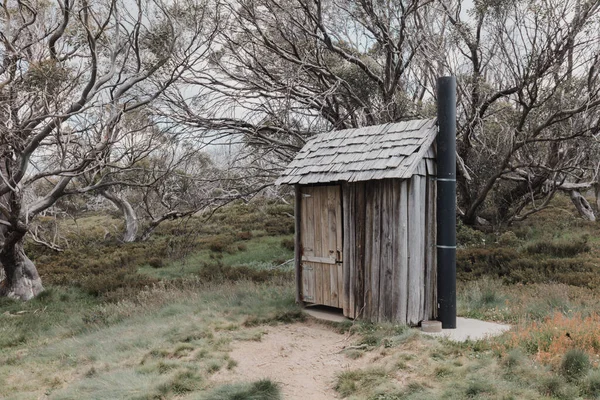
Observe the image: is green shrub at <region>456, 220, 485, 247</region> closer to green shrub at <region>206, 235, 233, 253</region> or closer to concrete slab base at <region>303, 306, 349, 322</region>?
concrete slab base at <region>303, 306, 349, 322</region>

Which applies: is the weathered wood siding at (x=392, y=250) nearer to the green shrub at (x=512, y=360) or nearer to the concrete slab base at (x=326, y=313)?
the concrete slab base at (x=326, y=313)

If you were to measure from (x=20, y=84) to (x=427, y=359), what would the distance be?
11028 mm

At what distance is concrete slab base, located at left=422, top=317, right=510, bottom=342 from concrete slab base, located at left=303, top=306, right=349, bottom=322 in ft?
5.73

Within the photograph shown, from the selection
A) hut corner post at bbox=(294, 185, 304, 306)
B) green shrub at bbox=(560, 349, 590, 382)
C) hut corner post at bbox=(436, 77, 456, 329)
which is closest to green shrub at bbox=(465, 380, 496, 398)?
green shrub at bbox=(560, 349, 590, 382)

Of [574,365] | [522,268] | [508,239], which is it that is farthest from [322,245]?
[508,239]

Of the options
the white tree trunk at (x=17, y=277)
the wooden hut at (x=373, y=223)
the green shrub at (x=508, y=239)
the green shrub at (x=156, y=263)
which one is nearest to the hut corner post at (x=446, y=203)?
the wooden hut at (x=373, y=223)

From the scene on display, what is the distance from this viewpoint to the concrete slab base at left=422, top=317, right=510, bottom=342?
721 cm

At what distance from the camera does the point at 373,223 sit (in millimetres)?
8195

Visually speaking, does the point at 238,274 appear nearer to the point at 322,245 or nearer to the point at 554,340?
the point at 322,245

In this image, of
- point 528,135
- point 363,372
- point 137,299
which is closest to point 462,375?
point 363,372

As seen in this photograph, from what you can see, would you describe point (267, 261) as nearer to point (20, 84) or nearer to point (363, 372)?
point (20, 84)

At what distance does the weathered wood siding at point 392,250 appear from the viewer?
786cm

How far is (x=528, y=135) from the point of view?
1532 cm

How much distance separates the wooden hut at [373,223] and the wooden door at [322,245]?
0.7 inches
